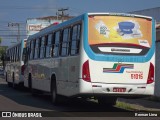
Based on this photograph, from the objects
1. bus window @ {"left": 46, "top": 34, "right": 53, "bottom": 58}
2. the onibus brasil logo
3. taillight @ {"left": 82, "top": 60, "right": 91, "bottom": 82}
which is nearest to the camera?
taillight @ {"left": 82, "top": 60, "right": 91, "bottom": 82}

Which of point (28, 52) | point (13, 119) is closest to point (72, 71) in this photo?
point (13, 119)

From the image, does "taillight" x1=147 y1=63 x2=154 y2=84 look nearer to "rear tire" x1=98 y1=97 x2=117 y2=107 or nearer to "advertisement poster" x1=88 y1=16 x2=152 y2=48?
"advertisement poster" x1=88 y1=16 x2=152 y2=48

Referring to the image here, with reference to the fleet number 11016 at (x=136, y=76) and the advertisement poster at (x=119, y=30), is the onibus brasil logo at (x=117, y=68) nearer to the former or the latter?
the fleet number 11016 at (x=136, y=76)

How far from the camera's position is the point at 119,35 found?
14820 millimetres

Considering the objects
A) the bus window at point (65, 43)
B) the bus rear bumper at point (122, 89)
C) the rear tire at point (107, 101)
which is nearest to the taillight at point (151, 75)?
the bus rear bumper at point (122, 89)

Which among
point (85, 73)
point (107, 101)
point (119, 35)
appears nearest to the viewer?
point (85, 73)

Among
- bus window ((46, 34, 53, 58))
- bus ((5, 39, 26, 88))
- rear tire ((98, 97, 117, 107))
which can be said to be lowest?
rear tire ((98, 97, 117, 107))

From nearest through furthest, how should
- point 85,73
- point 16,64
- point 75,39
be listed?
point 85,73 → point 75,39 → point 16,64

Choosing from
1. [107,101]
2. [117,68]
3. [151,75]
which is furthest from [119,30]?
[107,101]

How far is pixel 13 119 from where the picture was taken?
12984mm

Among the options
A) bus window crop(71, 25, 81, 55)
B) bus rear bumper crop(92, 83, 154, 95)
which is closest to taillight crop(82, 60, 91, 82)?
bus rear bumper crop(92, 83, 154, 95)

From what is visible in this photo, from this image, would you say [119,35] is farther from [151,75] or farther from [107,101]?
[107,101]

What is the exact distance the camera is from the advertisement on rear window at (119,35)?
14.6 meters

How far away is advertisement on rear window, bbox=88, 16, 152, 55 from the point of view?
48.1 feet
